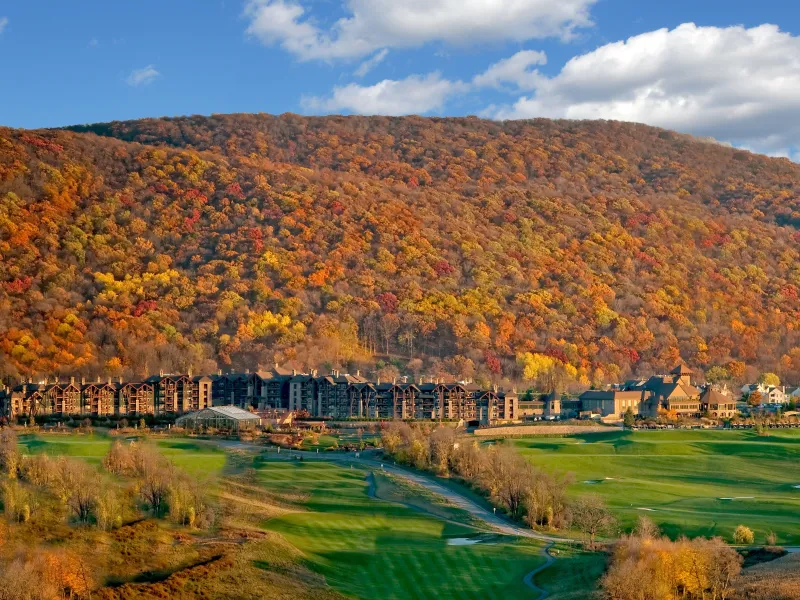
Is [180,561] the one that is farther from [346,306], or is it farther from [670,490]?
[346,306]

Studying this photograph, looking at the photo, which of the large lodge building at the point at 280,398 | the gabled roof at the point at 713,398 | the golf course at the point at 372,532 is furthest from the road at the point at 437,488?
the gabled roof at the point at 713,398

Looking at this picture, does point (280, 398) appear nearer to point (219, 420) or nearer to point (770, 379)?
point (219, 420)

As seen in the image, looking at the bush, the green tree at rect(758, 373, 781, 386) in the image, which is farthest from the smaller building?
the green tree at rect(758, 373, 781, 386)

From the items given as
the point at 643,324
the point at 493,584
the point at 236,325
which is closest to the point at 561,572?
the point at 493,584

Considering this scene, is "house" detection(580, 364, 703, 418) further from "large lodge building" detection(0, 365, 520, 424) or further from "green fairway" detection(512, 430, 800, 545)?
"green fairway" detection(512, 430, 800, 545)

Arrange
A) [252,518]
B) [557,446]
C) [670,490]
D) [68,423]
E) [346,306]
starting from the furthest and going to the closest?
[346,306] < [68,423] < [557,446] < [670,490] < [252,518]

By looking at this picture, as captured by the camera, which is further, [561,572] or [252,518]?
[252,518]

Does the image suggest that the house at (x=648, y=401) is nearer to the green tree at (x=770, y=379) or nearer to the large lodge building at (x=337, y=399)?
the large lodge building at (x=337, y=399)
